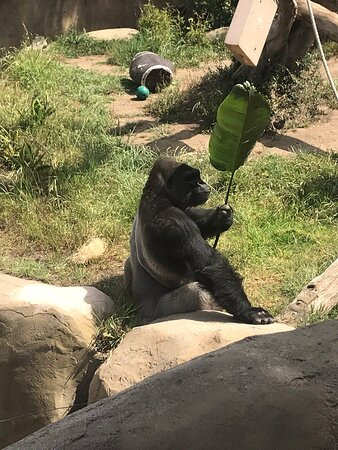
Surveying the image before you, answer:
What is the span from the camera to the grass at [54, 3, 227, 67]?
38.1 ft

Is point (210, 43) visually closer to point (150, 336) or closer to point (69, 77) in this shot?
point (69, 77)

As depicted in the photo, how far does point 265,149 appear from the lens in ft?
26.3

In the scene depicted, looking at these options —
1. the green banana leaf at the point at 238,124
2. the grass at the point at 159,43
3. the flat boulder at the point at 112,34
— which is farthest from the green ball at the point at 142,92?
the green banana leaf at the point at 238,124

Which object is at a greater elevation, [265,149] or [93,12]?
[265,149]

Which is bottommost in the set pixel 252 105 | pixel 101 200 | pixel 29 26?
pixel 29 26

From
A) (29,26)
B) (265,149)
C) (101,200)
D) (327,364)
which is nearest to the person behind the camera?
(327,364)

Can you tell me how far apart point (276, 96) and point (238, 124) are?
4226 mm

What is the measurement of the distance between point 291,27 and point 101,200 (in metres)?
3.55

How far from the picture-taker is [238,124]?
462 centimetres

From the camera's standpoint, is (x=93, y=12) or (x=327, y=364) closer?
(x=327, y=364)

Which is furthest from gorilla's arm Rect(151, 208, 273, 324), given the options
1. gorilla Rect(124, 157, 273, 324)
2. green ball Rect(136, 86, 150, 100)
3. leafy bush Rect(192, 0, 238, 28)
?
leafy bush Rect(192, 0, 238, 28)

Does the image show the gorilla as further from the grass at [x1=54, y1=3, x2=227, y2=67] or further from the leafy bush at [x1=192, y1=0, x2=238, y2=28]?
the leafy bush at [x1=192, y1=0, x2=238, y2=28]

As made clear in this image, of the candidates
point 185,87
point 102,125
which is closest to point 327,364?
point 102,125

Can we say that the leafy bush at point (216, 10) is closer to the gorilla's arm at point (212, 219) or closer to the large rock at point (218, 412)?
the gorilla's arm at point (212, 219)
